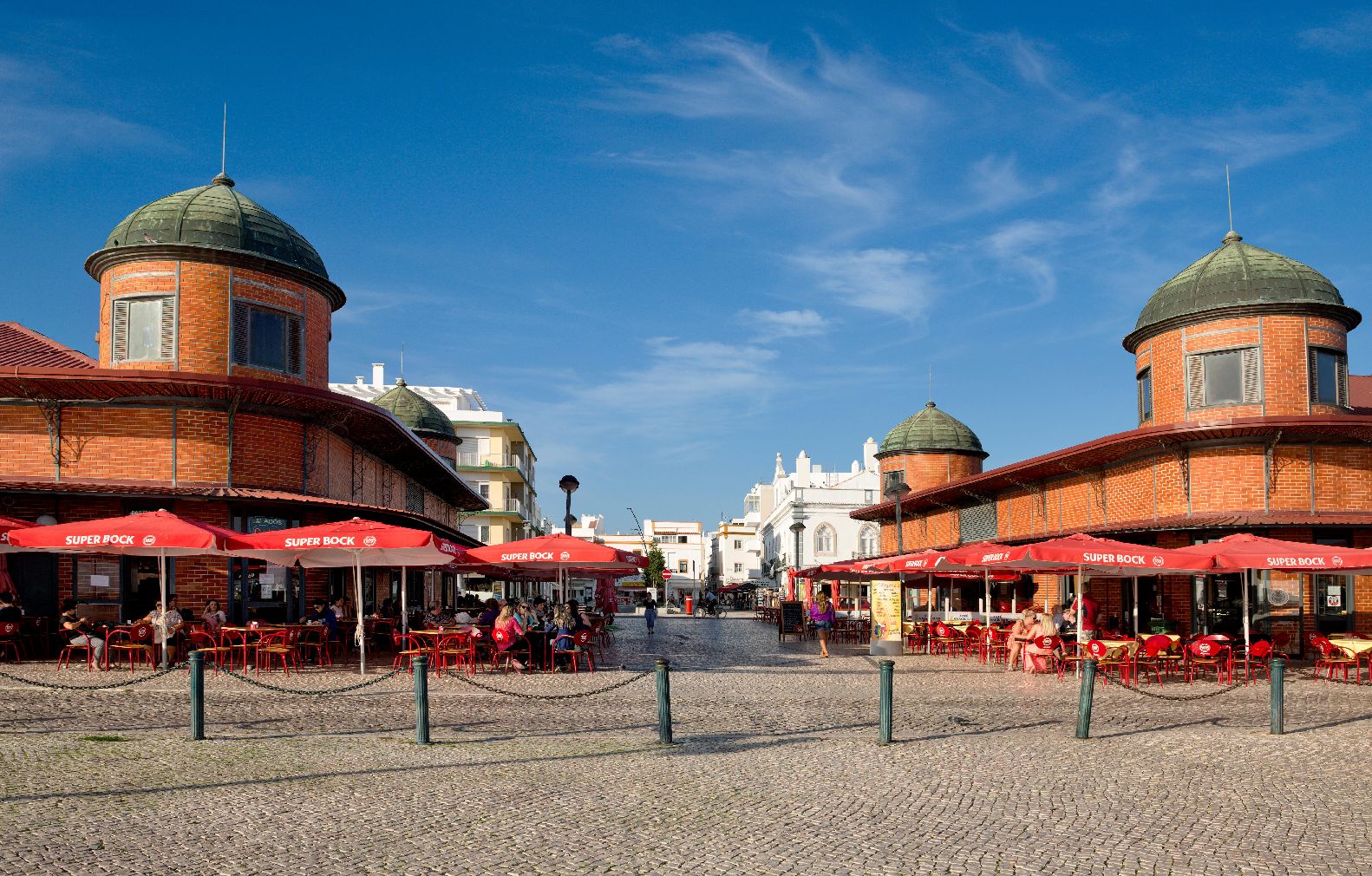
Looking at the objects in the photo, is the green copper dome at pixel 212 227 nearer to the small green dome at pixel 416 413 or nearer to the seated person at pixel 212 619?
the seated person at pixel 212 619

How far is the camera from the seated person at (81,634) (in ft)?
61.8

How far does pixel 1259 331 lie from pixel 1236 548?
352 inches

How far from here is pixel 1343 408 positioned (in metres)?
25.9

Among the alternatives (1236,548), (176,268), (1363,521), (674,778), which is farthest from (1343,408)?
(176,268)

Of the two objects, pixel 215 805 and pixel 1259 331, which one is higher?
pixel 1259 331

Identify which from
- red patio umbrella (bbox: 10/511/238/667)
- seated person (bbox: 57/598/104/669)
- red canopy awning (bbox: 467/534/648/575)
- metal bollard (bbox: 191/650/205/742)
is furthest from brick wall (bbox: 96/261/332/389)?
metal bollard (bbox: 191/650/205/742)

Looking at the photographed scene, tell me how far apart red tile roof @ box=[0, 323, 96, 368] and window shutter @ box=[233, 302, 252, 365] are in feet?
14.2

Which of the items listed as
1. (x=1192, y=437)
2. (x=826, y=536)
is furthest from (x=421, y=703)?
(x=826, y=536)

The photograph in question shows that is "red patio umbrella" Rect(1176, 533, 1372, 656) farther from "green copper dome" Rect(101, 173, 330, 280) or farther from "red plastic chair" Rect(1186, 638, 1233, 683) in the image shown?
"green copper dome" Rect(101, 173, 330, 280)

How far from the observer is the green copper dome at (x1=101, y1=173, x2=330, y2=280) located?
914 inches

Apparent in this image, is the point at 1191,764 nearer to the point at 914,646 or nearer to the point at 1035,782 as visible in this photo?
the point at 1035,782

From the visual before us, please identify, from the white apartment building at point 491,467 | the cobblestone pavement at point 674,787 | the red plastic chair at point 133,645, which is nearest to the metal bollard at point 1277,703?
the cobblestone pavement at point 674,787

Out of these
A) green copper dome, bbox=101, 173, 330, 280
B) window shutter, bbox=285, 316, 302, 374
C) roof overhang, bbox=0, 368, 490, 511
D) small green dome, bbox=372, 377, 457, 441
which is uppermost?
green copper dome, bbox=101, 173, 330, 280

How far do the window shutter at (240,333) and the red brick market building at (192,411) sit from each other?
25 mm
